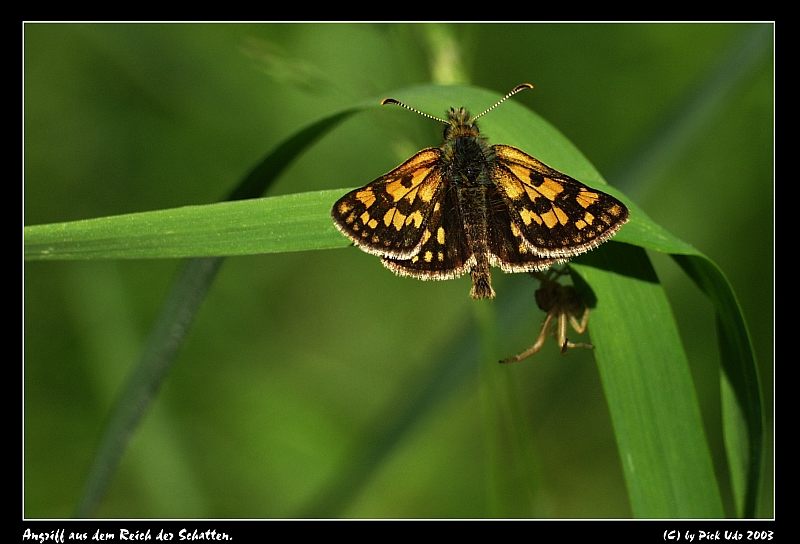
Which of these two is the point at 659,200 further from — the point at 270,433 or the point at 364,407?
the point at 270,433

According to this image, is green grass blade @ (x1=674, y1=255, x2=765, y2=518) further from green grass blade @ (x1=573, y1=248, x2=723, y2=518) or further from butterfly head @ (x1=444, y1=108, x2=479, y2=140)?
butterfly head @ (x1=444, y1=108, x2=479, y2=140)

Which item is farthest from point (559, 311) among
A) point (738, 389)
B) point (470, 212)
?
point (738, 389)

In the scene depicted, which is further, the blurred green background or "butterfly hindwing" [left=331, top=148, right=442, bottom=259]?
the blurred green background

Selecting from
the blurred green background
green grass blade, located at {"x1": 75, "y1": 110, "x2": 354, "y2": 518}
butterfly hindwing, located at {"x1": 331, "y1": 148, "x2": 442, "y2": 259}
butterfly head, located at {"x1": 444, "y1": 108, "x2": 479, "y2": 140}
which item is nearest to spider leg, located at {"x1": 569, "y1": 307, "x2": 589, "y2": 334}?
butterfly hindwing, located at {"x1": 331, "y1": 148, "x2": 442, "y2": 259}

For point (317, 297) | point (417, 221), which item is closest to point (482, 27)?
point (317, 297)

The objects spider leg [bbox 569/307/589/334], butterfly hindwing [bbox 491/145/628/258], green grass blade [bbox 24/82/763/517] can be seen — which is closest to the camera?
green grass blade [bbox 24/82/763/517]

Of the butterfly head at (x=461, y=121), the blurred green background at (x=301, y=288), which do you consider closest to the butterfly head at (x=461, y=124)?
the butterfly head at (x=461, y=121)

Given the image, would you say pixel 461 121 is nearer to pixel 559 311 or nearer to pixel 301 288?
pixel 559 311
